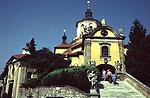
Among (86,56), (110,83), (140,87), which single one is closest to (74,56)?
(86,56)

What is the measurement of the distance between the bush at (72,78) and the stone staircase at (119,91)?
6.53 ft

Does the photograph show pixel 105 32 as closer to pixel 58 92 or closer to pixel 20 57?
pixel 20 57

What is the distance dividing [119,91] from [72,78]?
5017 mm

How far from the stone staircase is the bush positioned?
78.4 inches

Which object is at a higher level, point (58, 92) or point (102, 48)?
point (102, 48)

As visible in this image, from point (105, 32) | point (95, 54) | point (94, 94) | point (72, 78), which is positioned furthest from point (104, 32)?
point (94, 94)

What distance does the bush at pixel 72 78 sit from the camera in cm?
2433

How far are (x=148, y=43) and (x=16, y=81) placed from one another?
20930 millimetres

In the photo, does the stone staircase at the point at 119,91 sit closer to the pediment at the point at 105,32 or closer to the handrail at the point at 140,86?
the handrail at the point at 140,86

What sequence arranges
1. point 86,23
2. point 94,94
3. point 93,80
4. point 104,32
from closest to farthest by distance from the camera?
point 94,94, point 93,80, point 104,32, point 86,23

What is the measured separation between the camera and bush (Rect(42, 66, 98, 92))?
24334mm

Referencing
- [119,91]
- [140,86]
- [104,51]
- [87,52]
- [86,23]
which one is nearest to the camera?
[119,91]

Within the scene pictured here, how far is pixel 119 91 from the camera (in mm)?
22578

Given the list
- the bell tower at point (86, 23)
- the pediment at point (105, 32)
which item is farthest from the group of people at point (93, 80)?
the bell tower at point (86, 23)
